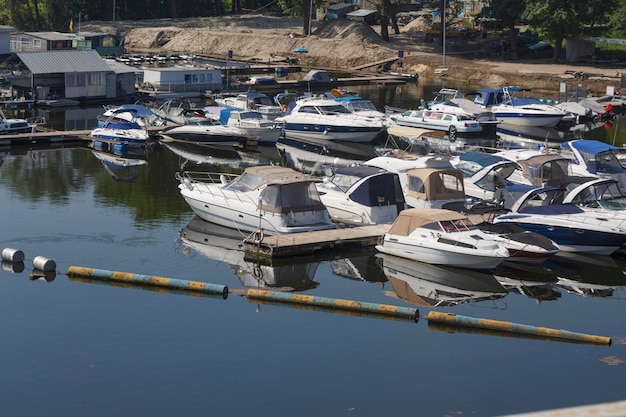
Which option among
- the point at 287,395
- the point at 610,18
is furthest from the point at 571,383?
the point at 610,18

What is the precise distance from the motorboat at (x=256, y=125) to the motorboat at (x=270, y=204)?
773 inches

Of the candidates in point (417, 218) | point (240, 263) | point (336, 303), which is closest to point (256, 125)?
point (240, 263)

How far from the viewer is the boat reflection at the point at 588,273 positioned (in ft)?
118

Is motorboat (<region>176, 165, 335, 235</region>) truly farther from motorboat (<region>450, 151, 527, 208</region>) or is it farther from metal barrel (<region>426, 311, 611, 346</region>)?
metal barrel (<region>426, 311, 611, 346</region>)

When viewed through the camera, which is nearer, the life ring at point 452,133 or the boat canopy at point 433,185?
the boat canopy at point 433,185

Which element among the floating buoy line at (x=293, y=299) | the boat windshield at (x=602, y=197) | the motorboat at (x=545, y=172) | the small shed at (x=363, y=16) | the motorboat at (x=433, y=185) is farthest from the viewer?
the small shed at (x=363, y=16)

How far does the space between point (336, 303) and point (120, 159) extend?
27834 mm

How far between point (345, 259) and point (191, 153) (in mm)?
23480

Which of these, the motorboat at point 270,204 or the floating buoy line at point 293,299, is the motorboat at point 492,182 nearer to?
the motorboat at point 270,204

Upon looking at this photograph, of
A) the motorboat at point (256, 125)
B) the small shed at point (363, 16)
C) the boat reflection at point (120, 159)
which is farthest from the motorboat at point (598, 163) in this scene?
the small shed at point (363, 16)

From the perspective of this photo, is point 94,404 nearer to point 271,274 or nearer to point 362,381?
point 362,381

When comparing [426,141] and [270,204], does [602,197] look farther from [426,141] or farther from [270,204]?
[426,141]

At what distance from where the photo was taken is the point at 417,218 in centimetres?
3694

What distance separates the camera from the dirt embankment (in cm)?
9431
